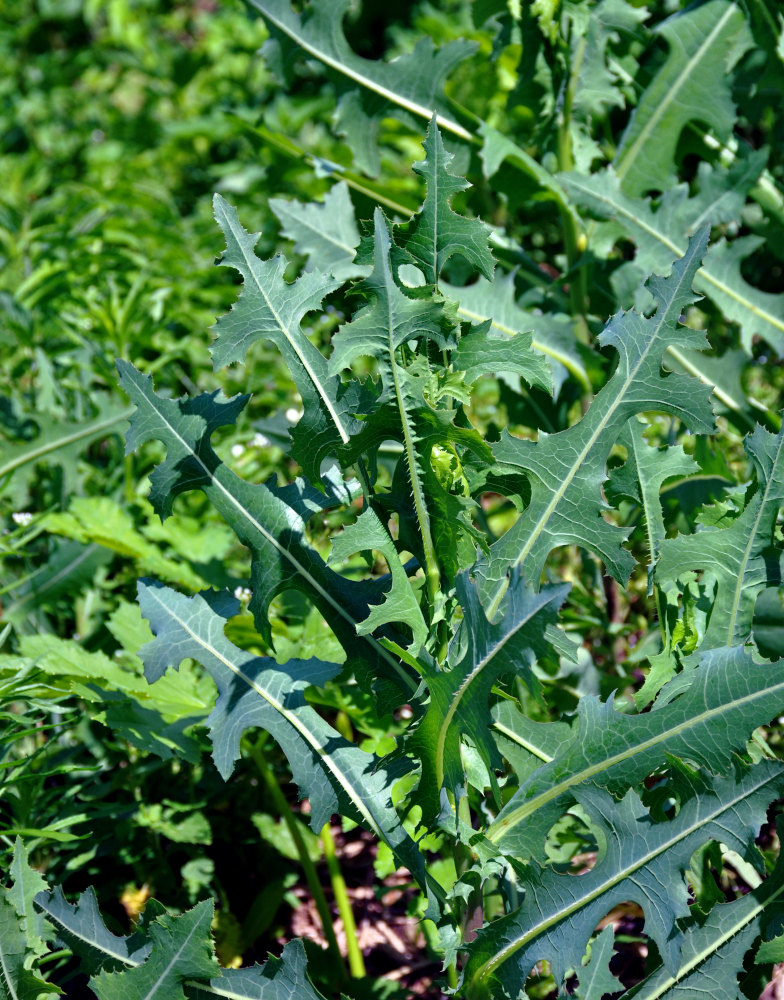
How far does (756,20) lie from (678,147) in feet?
0.95

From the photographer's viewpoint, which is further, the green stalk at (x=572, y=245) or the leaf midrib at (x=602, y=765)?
the green stalk at (x=572, y=245)

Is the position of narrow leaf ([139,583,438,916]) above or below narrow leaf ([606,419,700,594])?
below

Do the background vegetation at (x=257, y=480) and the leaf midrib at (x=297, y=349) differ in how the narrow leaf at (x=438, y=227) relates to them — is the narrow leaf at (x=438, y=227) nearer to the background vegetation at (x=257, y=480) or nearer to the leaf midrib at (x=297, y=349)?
the leaf midrib at (x=297, y=349)

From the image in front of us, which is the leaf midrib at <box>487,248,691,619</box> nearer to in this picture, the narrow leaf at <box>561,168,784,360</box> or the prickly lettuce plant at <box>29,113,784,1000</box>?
the prickly lettuce plant at <box>29,113,784,1000</box>

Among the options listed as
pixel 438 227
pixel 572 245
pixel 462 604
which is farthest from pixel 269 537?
pixel 572 245

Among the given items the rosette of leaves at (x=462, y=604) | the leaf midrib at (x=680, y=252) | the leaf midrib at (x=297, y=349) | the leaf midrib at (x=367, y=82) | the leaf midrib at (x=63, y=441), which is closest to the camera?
the rosette of leaves at (x=462, y=604)

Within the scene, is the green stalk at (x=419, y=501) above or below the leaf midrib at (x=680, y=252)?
below

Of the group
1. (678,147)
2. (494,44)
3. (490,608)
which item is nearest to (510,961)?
(490,608)

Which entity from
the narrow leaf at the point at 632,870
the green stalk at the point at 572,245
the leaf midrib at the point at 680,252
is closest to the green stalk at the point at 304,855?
the narrow leaf at the point at 632,870

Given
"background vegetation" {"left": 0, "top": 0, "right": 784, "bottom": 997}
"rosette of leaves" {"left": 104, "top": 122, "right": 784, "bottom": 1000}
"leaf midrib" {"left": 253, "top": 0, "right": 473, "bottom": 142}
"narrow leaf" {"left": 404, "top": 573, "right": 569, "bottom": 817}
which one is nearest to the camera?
"narrow leaf" {"left": 404, "top": 573, "right": 569, "bottom": 817}

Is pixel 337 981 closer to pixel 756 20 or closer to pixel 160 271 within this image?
pixel 756 20

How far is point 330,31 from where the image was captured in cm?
197

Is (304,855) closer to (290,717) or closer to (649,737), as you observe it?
(290,717)

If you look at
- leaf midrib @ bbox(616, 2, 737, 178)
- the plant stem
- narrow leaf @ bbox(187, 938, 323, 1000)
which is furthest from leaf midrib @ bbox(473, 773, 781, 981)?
leaf midrib @ bbox(616, 2, 737, 178)
